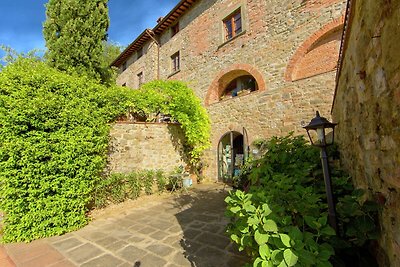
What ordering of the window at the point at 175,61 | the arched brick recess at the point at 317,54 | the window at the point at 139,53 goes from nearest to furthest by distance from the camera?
the arched brick recess at the point at 317,54 → the window at the point at 175,61 → the window at the point at 139,53

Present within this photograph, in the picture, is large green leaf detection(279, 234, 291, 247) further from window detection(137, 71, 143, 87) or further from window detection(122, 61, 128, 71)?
window detection(122, 61, 128, 71)

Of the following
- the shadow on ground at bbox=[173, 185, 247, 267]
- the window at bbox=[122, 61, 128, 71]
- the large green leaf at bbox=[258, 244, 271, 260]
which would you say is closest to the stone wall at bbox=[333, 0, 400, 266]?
the large green leaf at bbox=[258, 244, 271, 260]

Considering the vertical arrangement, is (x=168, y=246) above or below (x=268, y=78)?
below

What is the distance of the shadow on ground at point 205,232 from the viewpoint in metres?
2.87

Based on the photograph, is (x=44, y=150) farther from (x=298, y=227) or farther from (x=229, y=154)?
(x=229, y=154)

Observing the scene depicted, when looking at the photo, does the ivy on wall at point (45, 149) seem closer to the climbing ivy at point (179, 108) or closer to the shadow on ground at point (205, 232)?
the climbing ivy at point (179, 108)

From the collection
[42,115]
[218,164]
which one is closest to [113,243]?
[42,115]

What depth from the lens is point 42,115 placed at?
4.11m

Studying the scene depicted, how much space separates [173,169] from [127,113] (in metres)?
2.75

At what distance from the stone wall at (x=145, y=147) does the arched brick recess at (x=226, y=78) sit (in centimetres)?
217

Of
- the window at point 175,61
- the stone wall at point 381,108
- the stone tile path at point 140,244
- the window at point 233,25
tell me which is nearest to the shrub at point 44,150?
the stone tile path at point 140,244

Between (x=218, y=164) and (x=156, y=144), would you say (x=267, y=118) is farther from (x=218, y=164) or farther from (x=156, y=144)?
(x=156, y=144)

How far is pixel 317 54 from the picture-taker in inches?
239

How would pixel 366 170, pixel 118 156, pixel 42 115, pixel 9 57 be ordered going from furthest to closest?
1. pixel 9 57
2. pixel 118 156
3. pixel 42 115
4. pixel 366 170
